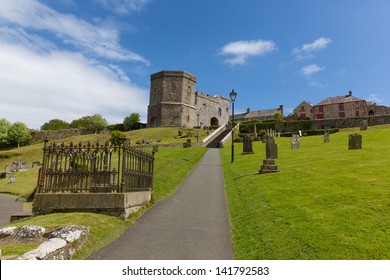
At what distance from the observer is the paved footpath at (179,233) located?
5.54 meters

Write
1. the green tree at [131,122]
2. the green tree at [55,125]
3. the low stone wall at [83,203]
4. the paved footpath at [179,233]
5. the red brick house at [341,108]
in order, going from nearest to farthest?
the paved footpath at [179,233] → the low stone wall at [83,203] → the red brick house at [341,108] → the green tree at [131,122] → the green tree at [55,125]

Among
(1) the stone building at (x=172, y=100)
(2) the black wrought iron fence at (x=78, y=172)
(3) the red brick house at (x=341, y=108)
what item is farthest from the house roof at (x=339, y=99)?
(2) the black wrought iron fence at (x=78, y=172)

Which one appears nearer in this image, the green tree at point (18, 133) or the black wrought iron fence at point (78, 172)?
the black wrought iron fence at point (78, 172)

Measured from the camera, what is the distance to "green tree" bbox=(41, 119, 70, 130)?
327 feet

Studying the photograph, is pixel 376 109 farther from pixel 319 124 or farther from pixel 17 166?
pixel 17 166

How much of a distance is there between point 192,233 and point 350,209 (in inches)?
153

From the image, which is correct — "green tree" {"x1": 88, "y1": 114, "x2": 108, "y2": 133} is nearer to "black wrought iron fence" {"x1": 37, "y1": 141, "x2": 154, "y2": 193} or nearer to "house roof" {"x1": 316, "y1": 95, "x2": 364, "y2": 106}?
"house roof" {"x1": 316, "y1": 95, "x2": 364, "y2": 106}

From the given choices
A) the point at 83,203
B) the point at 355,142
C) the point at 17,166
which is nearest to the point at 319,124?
the point at 355,142

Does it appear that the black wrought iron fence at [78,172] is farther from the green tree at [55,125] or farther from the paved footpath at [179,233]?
the green tree at [55,125]

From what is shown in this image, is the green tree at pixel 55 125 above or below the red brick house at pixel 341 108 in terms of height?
below

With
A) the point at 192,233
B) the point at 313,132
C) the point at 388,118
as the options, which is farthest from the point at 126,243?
the point at 388,118

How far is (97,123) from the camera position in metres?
81.5

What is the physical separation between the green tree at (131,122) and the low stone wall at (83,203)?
6834cm

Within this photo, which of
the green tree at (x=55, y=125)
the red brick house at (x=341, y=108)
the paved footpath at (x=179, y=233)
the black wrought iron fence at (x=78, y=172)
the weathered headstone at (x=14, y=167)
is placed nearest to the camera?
the paved footpath at (x=179, y=233)
